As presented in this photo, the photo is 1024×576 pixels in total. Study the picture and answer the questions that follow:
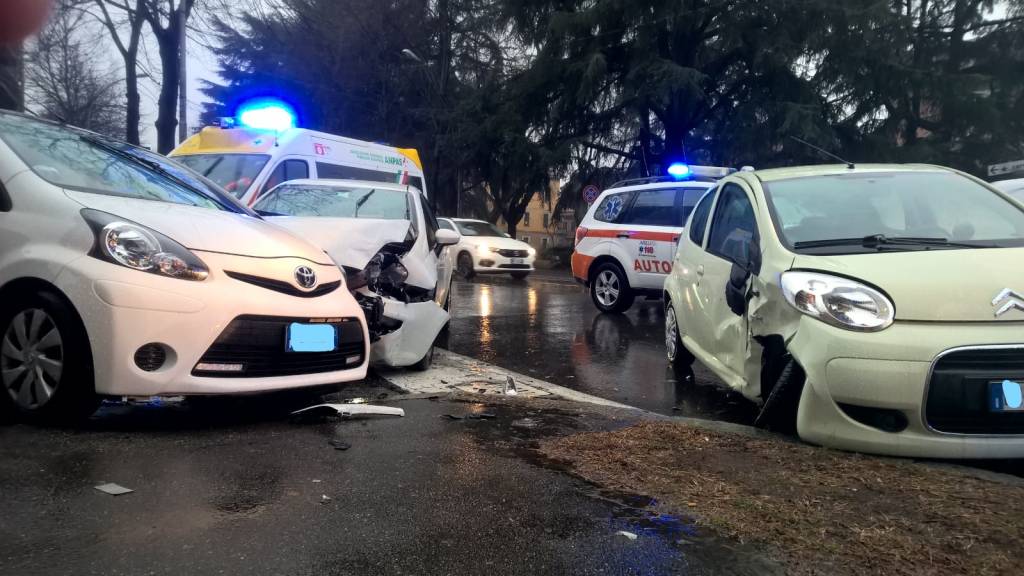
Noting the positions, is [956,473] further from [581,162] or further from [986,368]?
[581,162]

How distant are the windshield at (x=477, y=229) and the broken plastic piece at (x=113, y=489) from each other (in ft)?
51.8

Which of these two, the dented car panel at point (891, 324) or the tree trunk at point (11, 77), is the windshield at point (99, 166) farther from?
the tree trunk at point (11, 77)

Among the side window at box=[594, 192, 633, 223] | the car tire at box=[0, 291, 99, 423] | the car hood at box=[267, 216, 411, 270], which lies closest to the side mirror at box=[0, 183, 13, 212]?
the car tire at box=[0, 291, 99, 423]

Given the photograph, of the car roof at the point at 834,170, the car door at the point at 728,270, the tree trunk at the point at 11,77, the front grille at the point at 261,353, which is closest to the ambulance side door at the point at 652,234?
the car door at the point at 728,270

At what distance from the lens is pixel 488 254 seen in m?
18.3

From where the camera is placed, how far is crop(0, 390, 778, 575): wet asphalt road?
2.38m

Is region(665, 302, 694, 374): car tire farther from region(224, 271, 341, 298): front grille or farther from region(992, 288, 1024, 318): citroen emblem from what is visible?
region(224, 271, 341, 298): front grille

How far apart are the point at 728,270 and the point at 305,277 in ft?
8.26

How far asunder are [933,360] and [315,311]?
9.67 feet

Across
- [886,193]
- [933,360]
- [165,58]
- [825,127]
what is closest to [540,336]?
[886,193]

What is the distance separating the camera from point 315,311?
412 cm

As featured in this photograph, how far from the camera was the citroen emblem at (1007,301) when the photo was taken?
3.33 meters

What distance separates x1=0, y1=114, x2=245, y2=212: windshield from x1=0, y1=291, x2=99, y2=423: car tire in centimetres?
71

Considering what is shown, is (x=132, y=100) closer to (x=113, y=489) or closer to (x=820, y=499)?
(x=113, y=489)
